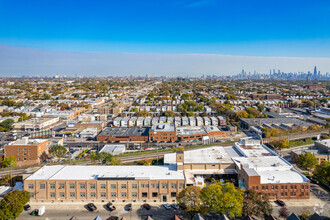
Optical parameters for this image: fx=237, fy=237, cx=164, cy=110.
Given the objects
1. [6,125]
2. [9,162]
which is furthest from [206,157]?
[6,125]

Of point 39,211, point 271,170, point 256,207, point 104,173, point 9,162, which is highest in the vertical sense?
point 104,173

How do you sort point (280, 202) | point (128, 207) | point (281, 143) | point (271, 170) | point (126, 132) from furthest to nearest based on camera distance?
point (126, 132), point (281, 143), point (271, 170), point (280, 202), point (128, 207)

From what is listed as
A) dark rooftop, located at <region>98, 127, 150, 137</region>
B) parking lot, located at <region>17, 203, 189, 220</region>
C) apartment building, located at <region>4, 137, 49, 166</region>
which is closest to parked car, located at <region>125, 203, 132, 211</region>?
parking lot, located at <region>17, 203, 189, 220</region>

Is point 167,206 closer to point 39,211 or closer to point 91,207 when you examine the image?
point 91,207

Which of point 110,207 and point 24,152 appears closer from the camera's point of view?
point 110,207

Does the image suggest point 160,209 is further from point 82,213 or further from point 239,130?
point 239,130
